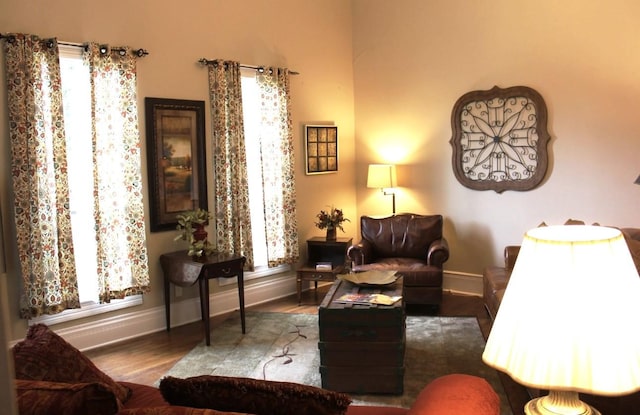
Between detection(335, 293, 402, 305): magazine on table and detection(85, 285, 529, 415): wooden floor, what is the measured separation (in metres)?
0.97

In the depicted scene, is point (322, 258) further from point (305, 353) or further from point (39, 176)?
point (39, 176)

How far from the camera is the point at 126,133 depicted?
4551 mm

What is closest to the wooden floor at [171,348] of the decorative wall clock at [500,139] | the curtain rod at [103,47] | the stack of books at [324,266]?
the stack of books at [324,266]

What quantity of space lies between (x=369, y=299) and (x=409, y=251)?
220 centimetres

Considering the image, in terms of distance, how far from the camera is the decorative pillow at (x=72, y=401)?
61.5 inches

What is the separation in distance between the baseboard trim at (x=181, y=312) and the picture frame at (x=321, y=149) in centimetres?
130

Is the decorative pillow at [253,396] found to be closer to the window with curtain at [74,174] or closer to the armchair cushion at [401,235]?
the window with curtain at [74,174]

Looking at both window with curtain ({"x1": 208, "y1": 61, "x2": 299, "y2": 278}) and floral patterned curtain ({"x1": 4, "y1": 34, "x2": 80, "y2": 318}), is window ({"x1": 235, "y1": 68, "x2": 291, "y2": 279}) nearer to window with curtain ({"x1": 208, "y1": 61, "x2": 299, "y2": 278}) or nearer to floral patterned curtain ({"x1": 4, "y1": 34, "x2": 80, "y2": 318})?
window with curtain ({"x1": 208, "y1": 61, "x2": 299, "y2": 278})

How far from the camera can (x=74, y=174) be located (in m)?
4.38

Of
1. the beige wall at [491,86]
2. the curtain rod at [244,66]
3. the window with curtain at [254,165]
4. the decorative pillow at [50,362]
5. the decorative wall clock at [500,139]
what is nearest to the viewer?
the decorative pillow at [50,362]

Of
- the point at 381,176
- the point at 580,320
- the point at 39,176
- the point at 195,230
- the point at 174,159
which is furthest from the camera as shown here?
the point at 381,176

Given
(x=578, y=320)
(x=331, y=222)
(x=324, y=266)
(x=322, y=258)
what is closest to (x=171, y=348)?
(x=324, y=266)

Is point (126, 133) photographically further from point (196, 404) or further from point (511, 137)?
point (511, 137)

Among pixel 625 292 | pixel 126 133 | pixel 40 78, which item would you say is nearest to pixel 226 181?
pixel 126 133
